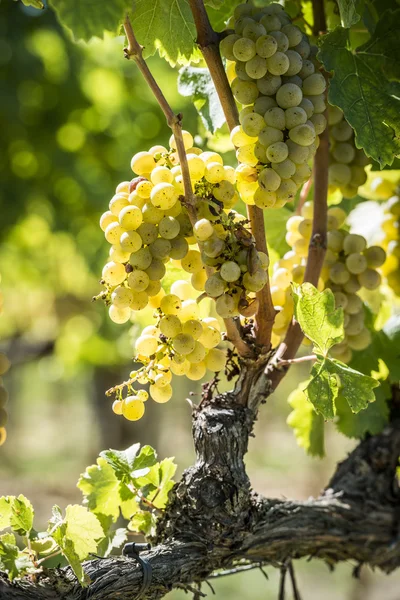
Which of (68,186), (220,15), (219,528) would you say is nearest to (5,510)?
(219,528)

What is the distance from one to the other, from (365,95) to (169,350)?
42 cm

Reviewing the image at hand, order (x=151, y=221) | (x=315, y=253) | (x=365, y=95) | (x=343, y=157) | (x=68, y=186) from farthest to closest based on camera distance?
(x=68, y=186)
(x=343, y=157)
(x=315, y=253)
(x=365, y=95)
(x=151, y=221)

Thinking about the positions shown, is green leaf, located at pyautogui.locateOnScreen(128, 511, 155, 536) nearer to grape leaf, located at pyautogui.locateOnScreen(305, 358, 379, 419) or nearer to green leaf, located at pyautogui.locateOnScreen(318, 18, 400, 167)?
grape leaf, located at pyautogui.locateOnScreen(305, 358, 379, 419)

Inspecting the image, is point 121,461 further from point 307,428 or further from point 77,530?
point 307,428

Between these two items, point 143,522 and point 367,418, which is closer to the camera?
point 143,522

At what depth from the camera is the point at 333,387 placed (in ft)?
2.63

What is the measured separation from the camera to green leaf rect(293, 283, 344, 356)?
0.83 meters

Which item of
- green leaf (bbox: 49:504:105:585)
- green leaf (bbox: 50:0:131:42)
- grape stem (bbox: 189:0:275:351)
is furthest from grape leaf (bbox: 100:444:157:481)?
green leaf (bbox: 50:0:131:42)

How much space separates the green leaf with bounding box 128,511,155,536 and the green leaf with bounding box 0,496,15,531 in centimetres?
21

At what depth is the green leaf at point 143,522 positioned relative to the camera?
96cm

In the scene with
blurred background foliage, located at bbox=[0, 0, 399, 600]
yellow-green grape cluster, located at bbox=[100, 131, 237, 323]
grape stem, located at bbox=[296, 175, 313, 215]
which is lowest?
yellow-green grape cluster, located at bbox=[100, 131, 237, 323]

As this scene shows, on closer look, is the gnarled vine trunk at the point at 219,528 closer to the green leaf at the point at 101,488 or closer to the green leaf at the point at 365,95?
the green leaf at the point at 101,488

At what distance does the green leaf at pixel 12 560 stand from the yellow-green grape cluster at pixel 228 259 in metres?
0.36

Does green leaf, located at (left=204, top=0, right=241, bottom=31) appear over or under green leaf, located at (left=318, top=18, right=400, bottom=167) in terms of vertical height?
over
